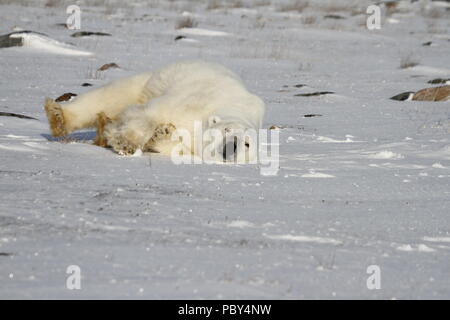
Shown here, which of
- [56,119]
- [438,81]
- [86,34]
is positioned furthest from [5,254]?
[86,34]

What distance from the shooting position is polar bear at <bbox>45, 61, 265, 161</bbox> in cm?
604

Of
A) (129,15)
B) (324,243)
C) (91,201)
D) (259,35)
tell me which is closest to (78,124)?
(91,201)

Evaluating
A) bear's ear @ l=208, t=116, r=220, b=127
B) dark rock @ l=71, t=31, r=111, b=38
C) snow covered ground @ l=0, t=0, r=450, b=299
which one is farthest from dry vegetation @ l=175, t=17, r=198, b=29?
bear's ear @ l=208, t=116, r=220, b=127

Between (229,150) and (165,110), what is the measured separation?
2.11ft

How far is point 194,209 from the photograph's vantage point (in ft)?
14.3

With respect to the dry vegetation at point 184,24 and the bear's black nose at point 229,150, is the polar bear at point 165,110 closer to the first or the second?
the bear's black nose at point 229,150

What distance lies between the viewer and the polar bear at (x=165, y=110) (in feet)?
19.8

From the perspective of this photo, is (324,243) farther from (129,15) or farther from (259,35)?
(129,15)

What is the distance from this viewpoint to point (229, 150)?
597cm

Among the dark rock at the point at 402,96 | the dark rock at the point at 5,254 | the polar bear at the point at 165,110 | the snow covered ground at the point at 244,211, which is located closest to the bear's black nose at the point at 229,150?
the polar bear at the point at 165,110

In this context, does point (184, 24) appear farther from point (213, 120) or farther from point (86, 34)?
point (213, 120)

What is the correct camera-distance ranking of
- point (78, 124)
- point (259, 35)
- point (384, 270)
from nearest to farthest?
point (384, 270), point (78, 124), point (259, 35)

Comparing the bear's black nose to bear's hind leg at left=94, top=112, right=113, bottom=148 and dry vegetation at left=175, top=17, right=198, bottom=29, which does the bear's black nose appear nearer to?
bear's hind leg at left=94, top=112, right=113, bottom=148
